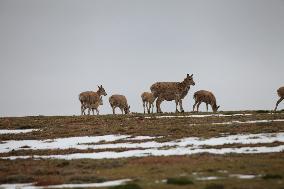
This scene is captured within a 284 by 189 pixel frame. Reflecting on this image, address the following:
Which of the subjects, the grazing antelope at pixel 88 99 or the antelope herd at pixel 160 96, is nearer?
the antelope herd at pixel 160 96

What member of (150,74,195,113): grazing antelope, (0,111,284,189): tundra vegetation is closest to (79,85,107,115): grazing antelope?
(150,74,195,113): grazing antelope

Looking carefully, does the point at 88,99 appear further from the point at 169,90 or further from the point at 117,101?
the point at 169,90

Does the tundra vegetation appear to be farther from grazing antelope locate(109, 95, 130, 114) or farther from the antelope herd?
grazing antelope locate(109, 95, 130, 114)

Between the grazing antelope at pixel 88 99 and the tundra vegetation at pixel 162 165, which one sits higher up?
the grazing antelope at pixel 88 99

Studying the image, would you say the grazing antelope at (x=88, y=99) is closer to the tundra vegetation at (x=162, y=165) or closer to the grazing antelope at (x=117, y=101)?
the grazing antelope at (x=117, y=101)

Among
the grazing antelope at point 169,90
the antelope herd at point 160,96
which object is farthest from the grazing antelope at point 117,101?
the grazing antelope at point 169,90

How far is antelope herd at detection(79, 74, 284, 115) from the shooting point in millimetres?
55469

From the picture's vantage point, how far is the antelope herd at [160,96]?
55469 mm

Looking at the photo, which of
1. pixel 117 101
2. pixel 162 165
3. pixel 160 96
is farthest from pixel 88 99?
pixel 162 165

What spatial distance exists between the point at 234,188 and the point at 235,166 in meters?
4.86

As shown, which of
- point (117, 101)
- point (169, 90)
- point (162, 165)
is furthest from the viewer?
point (117, 101)

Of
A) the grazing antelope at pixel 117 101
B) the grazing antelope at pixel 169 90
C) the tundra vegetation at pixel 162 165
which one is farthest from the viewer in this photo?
the grazing antelope at pixel 117 101

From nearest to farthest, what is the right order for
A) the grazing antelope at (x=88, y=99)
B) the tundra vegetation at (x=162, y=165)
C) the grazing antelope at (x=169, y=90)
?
1. the tundra vegetation at (x=162, y=165)
2. the grazing antelope at (x=169, y=90)
3. the grazing antelope at (x=88, y=99)

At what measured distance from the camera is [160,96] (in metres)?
55.5
